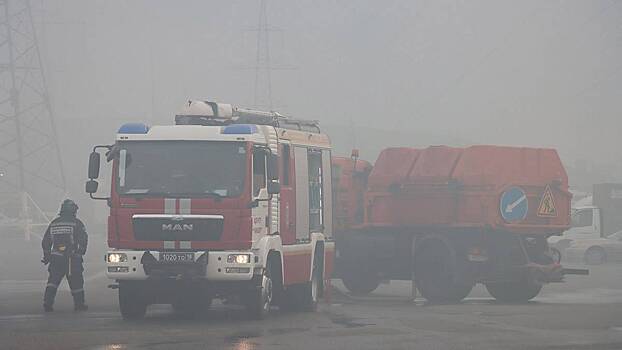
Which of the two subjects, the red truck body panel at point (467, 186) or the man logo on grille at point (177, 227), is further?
the red truck body panel at point (467, 186)

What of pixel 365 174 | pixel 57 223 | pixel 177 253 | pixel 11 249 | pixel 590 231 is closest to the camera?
pixel 177 253

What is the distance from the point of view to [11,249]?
52000 mm

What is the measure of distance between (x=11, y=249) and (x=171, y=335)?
39.8 metres

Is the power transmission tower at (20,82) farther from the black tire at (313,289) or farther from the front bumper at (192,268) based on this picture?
the front bumper at (192,268)

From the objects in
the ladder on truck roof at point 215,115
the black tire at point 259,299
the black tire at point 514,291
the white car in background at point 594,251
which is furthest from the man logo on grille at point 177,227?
the white car in background at point 594,251

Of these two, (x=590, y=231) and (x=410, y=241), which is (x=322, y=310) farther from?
(x=590, y=231)

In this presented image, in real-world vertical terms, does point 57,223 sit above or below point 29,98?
below

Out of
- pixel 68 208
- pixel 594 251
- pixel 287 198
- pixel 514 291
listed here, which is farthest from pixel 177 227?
pixel 594 251

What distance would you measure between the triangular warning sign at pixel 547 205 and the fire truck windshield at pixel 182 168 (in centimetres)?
764

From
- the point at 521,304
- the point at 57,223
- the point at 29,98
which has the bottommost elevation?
the point at 521,304

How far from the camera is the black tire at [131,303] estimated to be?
16141 mm

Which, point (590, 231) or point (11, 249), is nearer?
point (590, 231)

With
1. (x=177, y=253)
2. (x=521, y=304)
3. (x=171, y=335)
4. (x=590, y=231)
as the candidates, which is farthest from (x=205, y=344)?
(x=590, y=231)

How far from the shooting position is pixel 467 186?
70.5ft
